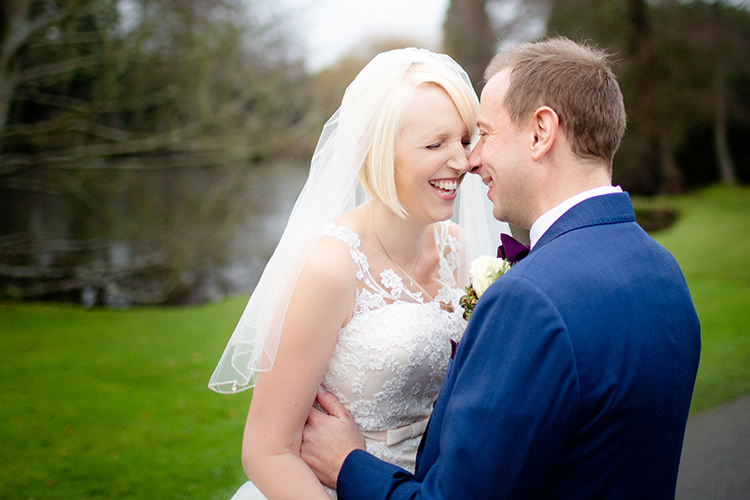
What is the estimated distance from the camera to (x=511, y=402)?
1.30m

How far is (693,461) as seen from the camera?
390 cm

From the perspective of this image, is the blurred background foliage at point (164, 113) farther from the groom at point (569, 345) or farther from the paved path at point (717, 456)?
the groom at point (569, 345)

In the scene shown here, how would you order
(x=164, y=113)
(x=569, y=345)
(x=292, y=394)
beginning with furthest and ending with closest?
1. (x=164, y=113)
2. (x=292, y=394)
3. (x=569, y=345)

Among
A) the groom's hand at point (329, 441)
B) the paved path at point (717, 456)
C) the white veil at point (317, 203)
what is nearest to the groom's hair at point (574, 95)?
the white veil at point (317, 203)

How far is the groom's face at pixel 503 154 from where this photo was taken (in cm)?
173

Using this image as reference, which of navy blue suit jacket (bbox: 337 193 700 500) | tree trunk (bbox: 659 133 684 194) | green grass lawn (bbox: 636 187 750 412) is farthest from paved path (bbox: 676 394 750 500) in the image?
tree trunk (bbox: 659 133 684 194)

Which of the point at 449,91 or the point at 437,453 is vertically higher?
the point at 449,91

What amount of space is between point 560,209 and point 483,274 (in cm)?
55

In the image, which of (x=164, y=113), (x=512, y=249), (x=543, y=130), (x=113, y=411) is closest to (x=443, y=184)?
(x=512, y=249)

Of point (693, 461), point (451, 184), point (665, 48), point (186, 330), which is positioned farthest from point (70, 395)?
point (665, 48)

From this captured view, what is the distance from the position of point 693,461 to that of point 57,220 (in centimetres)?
1459

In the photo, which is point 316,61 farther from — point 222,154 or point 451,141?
point 451,141

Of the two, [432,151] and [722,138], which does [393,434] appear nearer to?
[432,151]

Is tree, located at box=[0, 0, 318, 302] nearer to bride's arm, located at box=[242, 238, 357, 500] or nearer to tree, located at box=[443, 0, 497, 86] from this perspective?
bride's arm, located at box=[242, 238, 357, 500]
